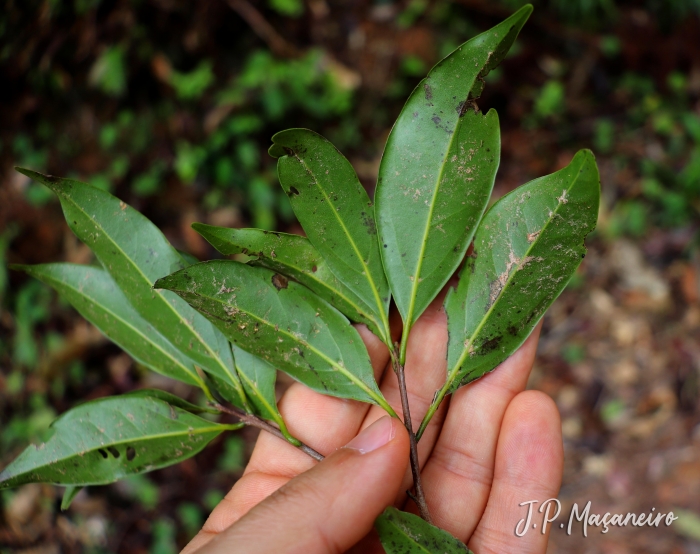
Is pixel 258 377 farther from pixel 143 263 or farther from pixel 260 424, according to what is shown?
pixel 143 263

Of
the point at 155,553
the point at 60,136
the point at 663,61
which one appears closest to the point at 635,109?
the point at 663,61

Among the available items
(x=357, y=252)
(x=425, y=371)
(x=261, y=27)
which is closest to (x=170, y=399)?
(x=357, y=252)

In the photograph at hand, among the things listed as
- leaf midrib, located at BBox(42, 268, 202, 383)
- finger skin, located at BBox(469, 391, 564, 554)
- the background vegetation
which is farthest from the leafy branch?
the background vegetation

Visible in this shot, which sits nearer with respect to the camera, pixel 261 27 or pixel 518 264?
pixel 518 264

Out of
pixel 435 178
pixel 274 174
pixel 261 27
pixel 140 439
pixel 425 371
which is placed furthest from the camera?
pixel 261 27

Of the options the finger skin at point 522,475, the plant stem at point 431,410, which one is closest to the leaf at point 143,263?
the plant stem at point 431,410

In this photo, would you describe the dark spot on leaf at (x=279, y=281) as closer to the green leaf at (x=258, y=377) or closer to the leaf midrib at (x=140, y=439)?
the green leaf at (x=258, y=377)
